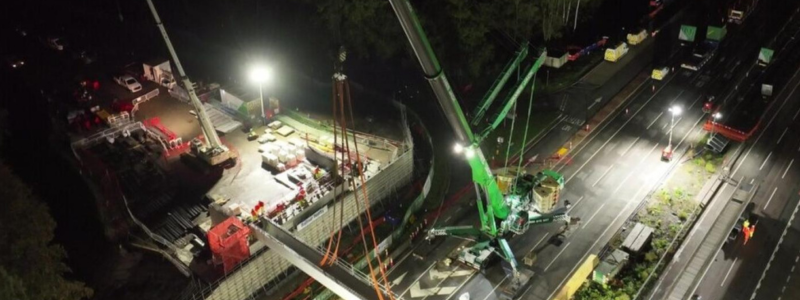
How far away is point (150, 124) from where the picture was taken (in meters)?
52.3

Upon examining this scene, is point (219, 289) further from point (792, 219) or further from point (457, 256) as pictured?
point (792, 219)

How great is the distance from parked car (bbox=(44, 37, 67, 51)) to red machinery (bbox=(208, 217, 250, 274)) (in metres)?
47.6

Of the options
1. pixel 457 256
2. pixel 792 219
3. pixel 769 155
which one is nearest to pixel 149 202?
pixel 457 256

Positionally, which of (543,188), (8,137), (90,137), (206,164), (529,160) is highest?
(529,160)

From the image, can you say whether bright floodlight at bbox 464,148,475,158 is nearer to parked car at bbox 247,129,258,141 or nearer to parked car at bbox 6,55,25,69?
parked car at bbox 247,129,258,141

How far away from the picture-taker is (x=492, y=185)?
118ft

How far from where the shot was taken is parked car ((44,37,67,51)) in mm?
70206

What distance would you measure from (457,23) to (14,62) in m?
49.6

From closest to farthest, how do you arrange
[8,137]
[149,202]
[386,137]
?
[149,202]
[386,137]
[8,137]

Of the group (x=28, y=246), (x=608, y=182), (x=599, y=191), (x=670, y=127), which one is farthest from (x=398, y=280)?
(x=670, y=127)

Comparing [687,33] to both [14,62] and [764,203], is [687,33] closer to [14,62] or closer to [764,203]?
[764,203]

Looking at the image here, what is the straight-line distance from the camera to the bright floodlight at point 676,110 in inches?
2062

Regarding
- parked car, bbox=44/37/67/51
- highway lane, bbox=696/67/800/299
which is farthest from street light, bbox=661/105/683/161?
parked car, bbox=44/37/67/51

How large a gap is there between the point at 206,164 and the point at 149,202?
212 inches
